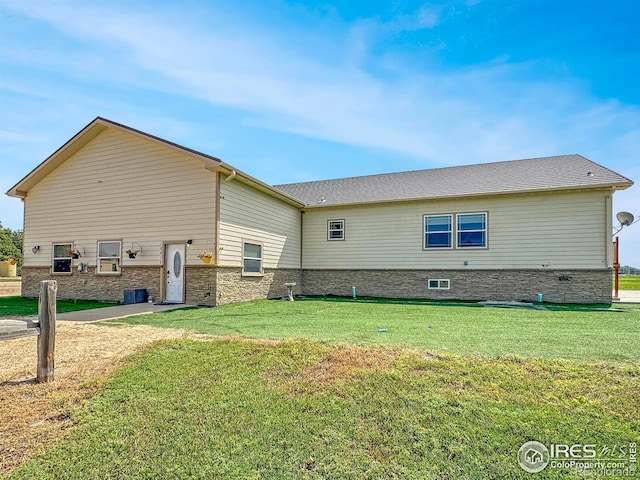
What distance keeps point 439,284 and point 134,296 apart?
37.3 feet

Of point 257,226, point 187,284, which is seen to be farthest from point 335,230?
point 187,284

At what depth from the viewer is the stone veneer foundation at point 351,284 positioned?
1082 centimetres

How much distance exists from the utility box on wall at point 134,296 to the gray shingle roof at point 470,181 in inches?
315

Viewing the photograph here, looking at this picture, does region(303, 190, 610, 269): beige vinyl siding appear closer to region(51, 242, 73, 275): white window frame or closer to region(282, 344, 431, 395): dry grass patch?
region(51, 242, 73, 275): white window frame

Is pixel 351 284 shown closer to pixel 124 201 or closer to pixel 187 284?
pixel 187 284

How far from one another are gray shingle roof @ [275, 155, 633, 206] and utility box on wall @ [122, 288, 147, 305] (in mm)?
7998

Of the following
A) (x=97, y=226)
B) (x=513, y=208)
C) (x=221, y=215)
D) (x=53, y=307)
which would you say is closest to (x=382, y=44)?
(x=221, y=215)

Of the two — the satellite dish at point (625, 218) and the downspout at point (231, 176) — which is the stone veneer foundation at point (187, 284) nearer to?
the downspout at point (231, 176)

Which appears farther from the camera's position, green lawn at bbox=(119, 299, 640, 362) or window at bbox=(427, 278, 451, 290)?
window at bbox=(427, 278, 451, 290)

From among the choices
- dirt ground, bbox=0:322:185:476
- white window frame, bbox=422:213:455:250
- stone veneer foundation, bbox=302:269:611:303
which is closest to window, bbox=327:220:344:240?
stone veneer foundation, bbox=302:269:611:303

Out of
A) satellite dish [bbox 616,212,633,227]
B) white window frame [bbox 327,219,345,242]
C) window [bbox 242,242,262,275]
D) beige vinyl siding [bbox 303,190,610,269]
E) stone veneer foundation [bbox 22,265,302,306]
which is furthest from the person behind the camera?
white window frame [bbox 327,219,345,242]

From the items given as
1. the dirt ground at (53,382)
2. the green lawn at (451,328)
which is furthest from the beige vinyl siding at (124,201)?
the dirt ground at (53,382)

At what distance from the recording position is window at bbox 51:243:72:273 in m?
13.0

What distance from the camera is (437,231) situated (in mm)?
13570
